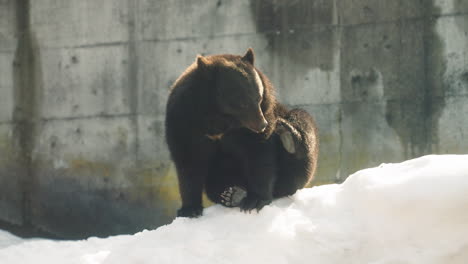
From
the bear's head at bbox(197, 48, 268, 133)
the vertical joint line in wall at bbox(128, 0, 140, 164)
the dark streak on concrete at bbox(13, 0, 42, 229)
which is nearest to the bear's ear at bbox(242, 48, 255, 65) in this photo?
the bear's head at bbox(197, 48, 268, 133)

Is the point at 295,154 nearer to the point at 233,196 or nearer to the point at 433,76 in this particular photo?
the point at 233,196

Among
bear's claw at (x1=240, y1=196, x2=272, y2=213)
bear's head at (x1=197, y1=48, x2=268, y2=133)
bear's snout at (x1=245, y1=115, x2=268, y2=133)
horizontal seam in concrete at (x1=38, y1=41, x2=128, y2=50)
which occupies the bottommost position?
bear's claw at (x1=240, y1=196, x2=272, y2=213)

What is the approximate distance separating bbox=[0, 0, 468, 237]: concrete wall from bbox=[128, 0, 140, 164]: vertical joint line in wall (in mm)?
13

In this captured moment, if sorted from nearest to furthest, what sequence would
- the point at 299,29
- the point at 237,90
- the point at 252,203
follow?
the point at 252,203 → the point at 237,90 → the point at 299,29

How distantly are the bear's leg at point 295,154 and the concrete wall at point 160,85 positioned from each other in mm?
2728

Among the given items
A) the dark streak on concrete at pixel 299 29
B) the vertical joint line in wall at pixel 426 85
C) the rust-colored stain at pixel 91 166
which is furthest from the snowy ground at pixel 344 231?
the rust-colored stain at pixel 91 166

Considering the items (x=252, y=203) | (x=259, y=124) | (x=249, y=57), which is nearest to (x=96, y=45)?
(x=249, y=57)

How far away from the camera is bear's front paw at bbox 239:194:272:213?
4043mm

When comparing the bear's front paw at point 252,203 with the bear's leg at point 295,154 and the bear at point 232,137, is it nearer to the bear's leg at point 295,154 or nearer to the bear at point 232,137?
the bear at point 232,137

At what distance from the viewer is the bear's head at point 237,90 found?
4.36 meters

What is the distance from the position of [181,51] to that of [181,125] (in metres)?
3.75

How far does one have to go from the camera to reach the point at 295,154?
15.2ft

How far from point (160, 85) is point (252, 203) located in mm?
4153

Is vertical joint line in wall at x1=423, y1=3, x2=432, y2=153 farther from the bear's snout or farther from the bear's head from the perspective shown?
the bear's snout
